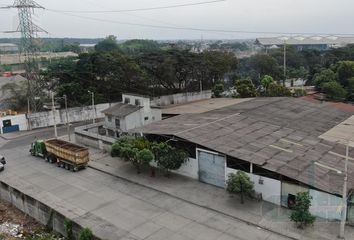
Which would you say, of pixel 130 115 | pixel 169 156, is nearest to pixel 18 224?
pixel 169 156

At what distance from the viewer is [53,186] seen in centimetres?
2809

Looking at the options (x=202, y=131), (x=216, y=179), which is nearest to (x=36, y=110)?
(x=202, y=131)

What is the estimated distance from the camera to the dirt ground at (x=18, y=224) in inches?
903

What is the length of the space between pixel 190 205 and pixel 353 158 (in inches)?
510

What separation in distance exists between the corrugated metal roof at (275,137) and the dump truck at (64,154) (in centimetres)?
550

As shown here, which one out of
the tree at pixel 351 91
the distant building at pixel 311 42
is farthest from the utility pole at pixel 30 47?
the distant building at pixel 311 42

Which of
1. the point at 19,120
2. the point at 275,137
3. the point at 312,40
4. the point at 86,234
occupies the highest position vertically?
the point at 312,40

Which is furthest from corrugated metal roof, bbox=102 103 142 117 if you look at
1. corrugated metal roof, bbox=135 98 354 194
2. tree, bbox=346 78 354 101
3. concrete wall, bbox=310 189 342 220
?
tree, bbox=346 78 354 101

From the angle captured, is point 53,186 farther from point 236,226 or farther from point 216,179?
point 236,226

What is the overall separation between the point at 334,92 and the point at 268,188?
43.2 meters

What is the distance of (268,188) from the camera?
77.2ft

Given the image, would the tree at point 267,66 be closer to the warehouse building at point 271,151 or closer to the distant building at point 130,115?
the warehouse building at point 271,151

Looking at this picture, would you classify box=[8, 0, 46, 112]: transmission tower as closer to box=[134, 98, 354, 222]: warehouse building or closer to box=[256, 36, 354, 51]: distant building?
box=[134, 98, 354, 222]: warehouse building

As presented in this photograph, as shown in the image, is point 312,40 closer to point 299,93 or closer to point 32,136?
Result: point 299,93
